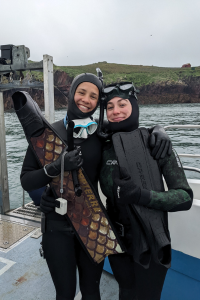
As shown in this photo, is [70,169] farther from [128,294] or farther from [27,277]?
[27,277]

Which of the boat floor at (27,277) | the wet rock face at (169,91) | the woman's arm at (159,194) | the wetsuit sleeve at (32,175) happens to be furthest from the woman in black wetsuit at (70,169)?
the wet rock face at (169,91)

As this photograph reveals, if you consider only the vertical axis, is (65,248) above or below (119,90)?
below

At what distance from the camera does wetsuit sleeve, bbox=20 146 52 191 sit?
56.5 inches

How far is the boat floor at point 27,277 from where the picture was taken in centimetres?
235

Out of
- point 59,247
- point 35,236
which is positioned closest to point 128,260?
point 59,247

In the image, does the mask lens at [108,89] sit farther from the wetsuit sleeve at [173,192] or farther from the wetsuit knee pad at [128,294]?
the wetsuit knee pad at [128,294]

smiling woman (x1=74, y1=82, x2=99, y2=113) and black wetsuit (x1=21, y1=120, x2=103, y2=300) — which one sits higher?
smiling woman (x1=74, y1=82, x2=99, y2=113)

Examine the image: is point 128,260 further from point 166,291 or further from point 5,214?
point 5,214

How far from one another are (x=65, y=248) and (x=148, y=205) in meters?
0.65

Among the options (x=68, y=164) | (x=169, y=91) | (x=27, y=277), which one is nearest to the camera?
(x=68, y=164)

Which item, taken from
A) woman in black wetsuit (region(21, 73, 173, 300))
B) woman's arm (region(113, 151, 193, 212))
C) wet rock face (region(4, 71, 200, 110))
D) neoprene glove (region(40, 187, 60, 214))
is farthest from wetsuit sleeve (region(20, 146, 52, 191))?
wet rock face (region(4, 71, 200, 110))

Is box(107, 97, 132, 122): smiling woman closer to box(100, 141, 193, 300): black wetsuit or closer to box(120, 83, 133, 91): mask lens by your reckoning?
box(120, 83, 133, 91): mask lens

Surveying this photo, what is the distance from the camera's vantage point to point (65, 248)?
149 cm

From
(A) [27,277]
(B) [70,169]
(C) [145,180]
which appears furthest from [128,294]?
(A) [27,277]
